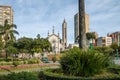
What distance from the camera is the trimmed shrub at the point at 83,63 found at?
477 inches

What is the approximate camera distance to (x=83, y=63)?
12.1 m

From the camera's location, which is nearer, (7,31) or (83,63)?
(83,63)

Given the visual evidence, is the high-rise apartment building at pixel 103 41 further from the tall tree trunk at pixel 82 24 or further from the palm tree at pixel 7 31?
the tall tree trunk at pixel 82 24

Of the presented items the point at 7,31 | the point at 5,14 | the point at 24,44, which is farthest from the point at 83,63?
the point at 5,14

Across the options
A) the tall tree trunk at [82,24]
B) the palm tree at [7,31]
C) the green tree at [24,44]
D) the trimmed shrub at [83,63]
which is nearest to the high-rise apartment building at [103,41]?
the green tree at [24,44]

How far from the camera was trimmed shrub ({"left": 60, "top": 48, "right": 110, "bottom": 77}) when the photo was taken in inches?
477

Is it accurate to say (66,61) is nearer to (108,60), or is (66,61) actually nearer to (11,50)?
(108,60)

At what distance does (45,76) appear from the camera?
39.4ft

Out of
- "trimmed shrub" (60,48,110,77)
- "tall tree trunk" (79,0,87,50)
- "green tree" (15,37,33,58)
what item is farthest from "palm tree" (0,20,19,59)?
"trimmed shrub" (60,48,110,77)

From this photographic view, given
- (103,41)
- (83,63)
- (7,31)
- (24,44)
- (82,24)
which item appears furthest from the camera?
(103,41)

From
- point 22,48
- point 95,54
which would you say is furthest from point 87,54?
point 22,48

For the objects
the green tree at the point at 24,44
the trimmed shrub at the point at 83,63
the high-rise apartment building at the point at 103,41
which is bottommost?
the trimmed shrub at the point at 83,63

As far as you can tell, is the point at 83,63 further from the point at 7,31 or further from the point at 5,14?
the point at 5,14

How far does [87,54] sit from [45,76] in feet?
8.29
